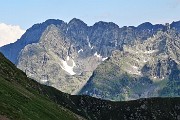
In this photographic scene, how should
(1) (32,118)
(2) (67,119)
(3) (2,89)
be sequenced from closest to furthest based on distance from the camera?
(1) (32,118), (3) (2,89), (2) (67,119)

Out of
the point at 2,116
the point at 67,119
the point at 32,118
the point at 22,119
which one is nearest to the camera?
the point at 2,116

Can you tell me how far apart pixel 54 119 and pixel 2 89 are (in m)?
17.2

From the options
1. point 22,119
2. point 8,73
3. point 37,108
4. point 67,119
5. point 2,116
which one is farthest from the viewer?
point 8,73

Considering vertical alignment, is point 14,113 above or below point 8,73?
below

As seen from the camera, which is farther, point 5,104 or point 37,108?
point 37,108

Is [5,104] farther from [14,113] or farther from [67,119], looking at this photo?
[67,119]

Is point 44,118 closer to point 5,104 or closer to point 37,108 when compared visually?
point 37,108

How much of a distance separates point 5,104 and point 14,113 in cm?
315

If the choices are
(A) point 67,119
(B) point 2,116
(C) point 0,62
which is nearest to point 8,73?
(C) point 0,62

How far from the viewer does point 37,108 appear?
93125 mm

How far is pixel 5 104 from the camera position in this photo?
73375 millimetres

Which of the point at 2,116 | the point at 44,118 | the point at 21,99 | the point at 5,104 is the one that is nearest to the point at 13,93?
the point at 21,99

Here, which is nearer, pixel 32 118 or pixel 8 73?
pixel 32 118

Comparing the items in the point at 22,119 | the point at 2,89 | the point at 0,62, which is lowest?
the point at 22,119
